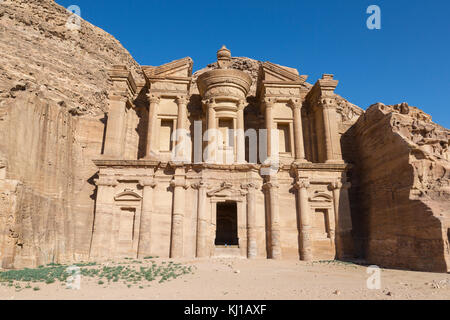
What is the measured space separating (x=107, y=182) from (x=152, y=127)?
16.0ft

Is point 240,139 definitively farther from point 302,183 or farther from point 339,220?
point 339,220

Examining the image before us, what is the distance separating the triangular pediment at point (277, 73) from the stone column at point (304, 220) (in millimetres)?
7890

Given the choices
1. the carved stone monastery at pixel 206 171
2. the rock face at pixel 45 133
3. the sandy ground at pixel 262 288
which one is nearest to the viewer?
the sandy ground at pixel 262 288

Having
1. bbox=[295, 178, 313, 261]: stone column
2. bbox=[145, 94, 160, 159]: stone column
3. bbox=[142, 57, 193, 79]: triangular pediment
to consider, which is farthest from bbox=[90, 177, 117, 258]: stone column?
bbox=[295, 178, 313, 261]: stone column

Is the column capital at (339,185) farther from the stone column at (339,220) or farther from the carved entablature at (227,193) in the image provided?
the carved entablature at (227,193)

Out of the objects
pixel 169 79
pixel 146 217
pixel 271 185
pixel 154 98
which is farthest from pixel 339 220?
pixel 169 79

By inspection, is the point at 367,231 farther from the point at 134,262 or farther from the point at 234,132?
the point at 134,262

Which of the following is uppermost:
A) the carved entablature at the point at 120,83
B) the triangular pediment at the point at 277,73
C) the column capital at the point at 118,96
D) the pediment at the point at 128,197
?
the triangular pediment at the point at 277,73

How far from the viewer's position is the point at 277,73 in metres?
22.6

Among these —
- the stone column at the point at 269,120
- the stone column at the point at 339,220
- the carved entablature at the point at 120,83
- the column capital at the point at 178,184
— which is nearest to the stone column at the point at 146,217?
the column capital at the point at 178,184

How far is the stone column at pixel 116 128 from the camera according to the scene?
2012 cm

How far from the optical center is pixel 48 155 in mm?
17641

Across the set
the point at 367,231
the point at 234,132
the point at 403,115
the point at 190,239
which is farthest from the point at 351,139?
the point at 190,239

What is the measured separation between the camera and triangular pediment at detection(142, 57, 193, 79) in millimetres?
22281
